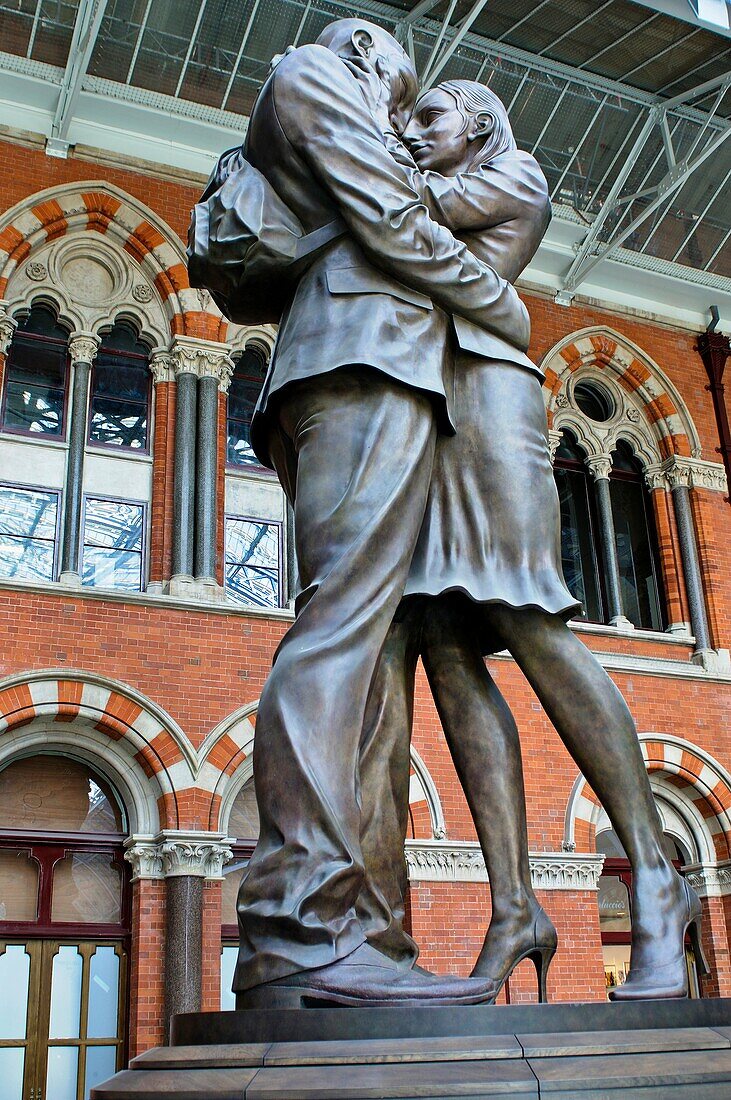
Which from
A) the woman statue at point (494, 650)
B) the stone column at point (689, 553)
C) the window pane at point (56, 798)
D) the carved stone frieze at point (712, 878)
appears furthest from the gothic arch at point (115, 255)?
the woman statue at point (494, 650)

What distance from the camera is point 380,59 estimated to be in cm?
268

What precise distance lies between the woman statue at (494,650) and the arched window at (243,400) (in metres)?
8.66

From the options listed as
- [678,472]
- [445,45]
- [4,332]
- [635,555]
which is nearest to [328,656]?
[4,332]

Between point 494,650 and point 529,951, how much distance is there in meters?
0.60

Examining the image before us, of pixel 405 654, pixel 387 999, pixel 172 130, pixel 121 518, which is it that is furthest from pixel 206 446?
pixel 387 999

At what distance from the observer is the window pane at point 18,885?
9219 mm

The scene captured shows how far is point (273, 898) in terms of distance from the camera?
6.47 ft

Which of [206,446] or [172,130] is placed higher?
[172,130]

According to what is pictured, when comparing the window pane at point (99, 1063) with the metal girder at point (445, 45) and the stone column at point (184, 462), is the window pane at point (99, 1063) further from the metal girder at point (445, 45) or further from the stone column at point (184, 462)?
the metal girder at point (445, 45)

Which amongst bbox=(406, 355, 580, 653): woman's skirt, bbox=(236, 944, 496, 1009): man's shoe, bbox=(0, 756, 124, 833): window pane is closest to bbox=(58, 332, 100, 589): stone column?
bbox=(0, 756, 124, 833): window pane

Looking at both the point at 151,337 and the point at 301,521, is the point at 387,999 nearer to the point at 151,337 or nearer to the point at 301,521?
the point at 301,521

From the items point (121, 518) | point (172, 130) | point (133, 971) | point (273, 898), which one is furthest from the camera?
point (172, 130)

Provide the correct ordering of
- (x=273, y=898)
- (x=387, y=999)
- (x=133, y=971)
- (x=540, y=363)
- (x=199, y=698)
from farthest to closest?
(x=540, y=363) → (x=199, y=698) → (x=133, y=971) → (x=273, y=898) → (x=387, y=999)

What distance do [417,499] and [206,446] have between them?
8.52 metres
